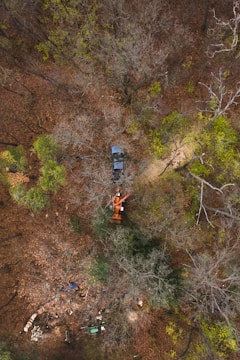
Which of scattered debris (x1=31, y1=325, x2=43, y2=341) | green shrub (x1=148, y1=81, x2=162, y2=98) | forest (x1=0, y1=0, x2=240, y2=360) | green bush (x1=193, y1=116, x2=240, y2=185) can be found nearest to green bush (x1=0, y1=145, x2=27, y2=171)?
forest (x1=0, y1=0, x2=240, y2=360)

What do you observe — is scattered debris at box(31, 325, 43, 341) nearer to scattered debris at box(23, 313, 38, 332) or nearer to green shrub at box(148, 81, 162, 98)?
scattered debris at box(23, 313, 38, 332)

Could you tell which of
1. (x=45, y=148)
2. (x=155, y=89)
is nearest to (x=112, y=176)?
(x=45, y=148)

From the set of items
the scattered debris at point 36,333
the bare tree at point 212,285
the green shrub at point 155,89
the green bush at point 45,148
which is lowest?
the scattered debris at point 36,333

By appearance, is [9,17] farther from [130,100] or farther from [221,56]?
[221,56]

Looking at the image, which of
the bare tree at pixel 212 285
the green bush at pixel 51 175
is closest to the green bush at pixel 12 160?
the green bush at pixel 51 175

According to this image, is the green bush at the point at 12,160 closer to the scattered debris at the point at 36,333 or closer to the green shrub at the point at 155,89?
the green shrub at the point at 155,89

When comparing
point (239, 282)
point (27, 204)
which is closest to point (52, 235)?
point (27, 204)
